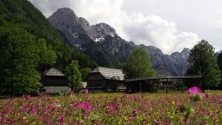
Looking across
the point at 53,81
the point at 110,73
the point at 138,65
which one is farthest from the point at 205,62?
the point at 53,81

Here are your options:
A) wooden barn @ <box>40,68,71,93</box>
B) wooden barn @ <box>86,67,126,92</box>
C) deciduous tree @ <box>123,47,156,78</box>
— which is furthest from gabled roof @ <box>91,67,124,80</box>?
wooden barn @ <box>40,68,71,93</box>

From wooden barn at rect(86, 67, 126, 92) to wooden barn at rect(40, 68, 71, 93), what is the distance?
24.5 feet

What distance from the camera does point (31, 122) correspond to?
22.6 feet

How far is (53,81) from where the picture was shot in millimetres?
88500

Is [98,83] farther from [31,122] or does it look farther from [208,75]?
[31,122]

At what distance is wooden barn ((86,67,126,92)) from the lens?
78.6 meters

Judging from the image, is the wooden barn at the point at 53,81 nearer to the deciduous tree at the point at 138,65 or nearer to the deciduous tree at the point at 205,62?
the deciduous tree at the point at 138,65

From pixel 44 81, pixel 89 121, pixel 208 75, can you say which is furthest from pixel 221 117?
pixel 44 81

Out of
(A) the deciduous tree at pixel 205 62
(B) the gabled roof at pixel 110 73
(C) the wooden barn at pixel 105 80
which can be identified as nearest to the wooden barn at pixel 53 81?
(C) the wooden barn at pixel 105 80

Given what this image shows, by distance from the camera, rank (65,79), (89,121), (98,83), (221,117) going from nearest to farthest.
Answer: (89,121) → (221,117) → (98,83) → (65,79)

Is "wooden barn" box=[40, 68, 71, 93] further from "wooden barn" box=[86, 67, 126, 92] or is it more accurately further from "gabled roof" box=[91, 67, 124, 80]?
"gabled roof" box=[91, 67, 124, 80]

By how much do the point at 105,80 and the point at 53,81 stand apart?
16702 millimetres

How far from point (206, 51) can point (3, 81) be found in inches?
2026

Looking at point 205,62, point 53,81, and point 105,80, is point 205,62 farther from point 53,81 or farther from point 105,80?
point 53,81
